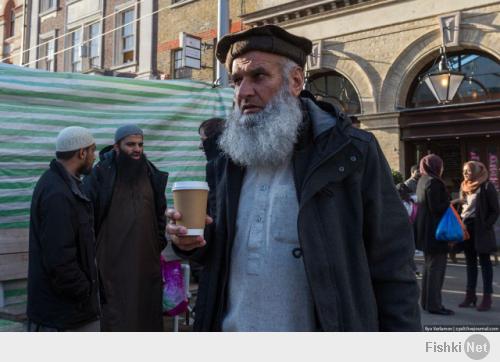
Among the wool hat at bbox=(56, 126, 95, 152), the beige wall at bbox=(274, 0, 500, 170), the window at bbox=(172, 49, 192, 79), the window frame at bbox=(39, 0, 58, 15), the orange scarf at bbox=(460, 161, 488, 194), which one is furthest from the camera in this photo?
the window frame at bbox=(39, 0, 58, 15)

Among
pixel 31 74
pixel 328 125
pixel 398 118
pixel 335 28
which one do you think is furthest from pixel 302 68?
pixel 335 28

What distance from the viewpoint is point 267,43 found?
6.07 feet

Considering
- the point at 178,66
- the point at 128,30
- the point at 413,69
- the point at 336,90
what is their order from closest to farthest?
the point at 413,69
the point at 336,90
the point at 178,66
the point at 128,30

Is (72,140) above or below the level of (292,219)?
above

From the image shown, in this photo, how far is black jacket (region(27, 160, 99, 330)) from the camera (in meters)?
2.91

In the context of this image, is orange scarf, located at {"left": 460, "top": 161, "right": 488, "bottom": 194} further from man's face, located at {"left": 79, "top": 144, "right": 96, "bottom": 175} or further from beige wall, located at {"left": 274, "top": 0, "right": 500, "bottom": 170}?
beige wall, located at {"left": 274, "top": 0, "right": 500, "bottom": 170}

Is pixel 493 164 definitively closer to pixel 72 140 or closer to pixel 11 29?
pixel 72 140

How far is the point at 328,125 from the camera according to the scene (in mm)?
1832

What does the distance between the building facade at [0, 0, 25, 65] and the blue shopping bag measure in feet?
83.1

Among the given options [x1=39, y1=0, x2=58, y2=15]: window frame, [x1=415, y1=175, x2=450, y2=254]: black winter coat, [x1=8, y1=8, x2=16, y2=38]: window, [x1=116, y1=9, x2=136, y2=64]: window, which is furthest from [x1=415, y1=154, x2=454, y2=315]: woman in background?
[x1=8, y1=8, x2=16, y2=38]: window

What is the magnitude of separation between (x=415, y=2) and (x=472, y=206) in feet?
24.5

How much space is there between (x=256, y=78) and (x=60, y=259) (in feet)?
5.77

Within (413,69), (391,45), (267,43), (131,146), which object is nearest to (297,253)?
(267,43)

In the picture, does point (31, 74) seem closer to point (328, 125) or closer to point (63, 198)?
point (63, 198)
